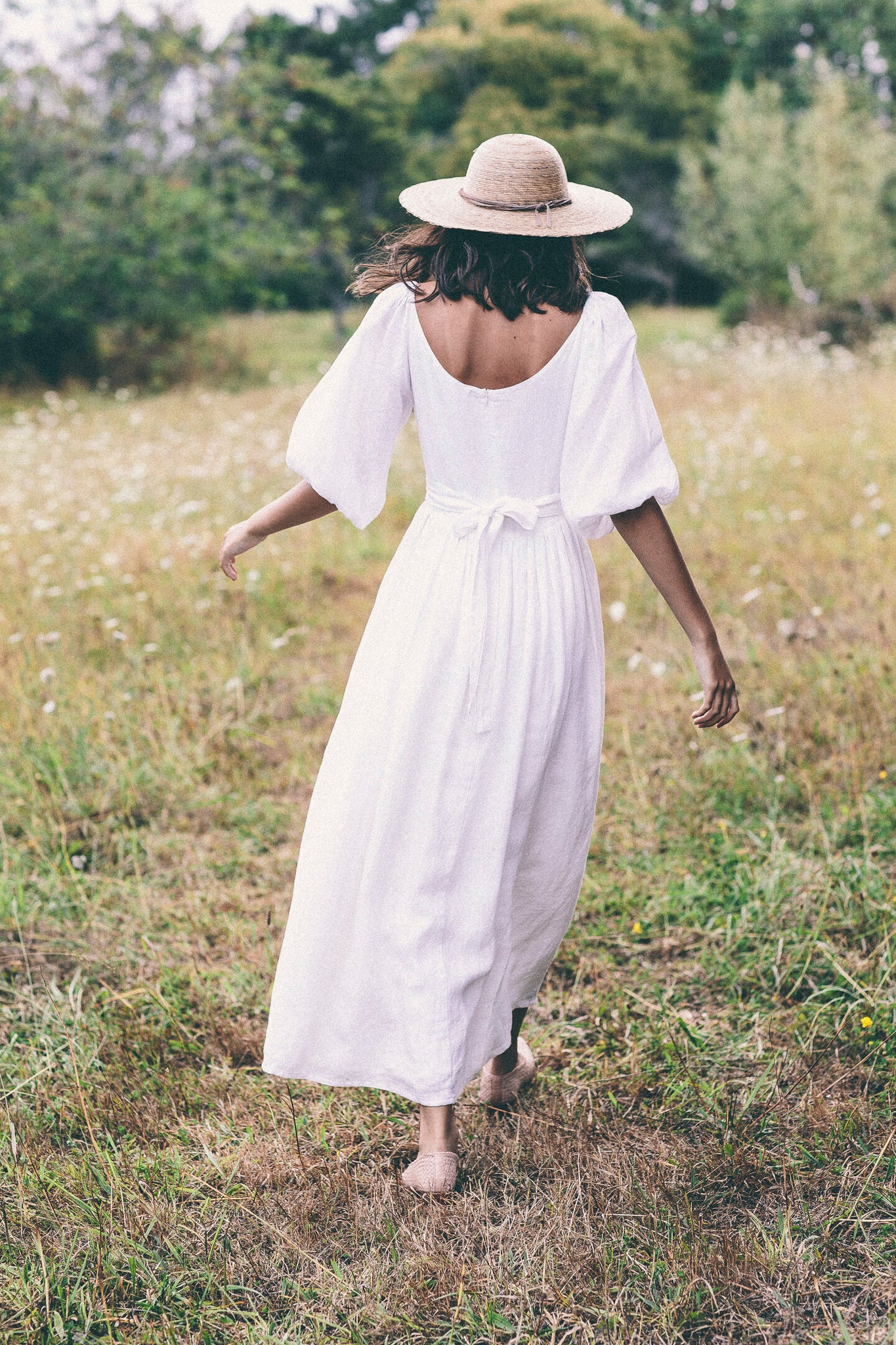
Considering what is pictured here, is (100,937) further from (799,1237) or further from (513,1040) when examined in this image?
(799,1237)

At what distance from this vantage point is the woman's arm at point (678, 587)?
73.9 inches

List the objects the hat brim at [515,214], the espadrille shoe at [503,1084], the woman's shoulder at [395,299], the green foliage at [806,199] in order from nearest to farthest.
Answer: the hat brim at [515,214], the woman's shoulder at [395,299], the espadrille shoe at [503,1084], the green foliage at [806,199]

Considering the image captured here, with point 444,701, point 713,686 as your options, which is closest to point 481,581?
point 444,701

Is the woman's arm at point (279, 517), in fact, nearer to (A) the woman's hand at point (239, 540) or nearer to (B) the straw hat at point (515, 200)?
(A) the woman's hand at point (239, 540)

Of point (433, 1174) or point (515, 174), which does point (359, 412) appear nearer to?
point (515, 174)

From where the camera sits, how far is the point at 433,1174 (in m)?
2.02

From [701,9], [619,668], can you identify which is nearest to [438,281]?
[619,668]

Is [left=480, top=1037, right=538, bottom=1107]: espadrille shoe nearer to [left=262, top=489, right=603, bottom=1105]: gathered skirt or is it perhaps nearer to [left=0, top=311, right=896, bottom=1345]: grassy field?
[left=0, top=311, right=896, bottom=1345]: grassy field

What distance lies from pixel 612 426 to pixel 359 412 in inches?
18.8

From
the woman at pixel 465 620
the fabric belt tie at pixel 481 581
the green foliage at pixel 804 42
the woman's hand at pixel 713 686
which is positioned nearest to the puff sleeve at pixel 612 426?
the woman at pixel 465 620

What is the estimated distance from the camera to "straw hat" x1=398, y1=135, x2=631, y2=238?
70.2 inches

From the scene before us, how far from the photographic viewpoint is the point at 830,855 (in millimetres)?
2955

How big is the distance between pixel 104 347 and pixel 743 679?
12.6 m

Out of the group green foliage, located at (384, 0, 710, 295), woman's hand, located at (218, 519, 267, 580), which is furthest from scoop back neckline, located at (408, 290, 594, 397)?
green foliage, located at (384, 0, 710, 295)
